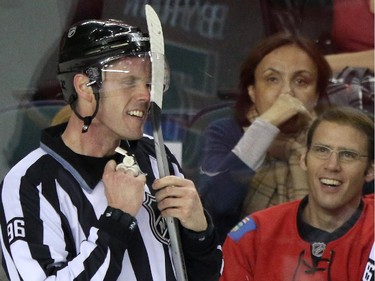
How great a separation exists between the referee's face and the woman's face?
703mm

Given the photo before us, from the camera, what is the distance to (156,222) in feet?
7.29

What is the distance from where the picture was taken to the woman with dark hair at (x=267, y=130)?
2783 mm

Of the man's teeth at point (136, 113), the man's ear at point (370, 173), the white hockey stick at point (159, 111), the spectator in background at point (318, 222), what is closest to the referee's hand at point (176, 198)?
the white hockey stick at point (159, 111)

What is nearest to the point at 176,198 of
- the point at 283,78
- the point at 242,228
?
the point at 242,228

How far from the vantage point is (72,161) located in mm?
2123

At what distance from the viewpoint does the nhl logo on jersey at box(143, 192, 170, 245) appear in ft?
7.26

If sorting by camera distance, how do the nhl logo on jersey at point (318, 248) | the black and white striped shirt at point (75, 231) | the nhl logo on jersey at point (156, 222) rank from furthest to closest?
the nhl logo on jersey at point (318, 248) → the nhl logo on jersey at point (156, 222) → the black and white striped shirt at point (75, 231)

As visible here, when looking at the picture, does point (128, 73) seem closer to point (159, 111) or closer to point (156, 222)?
point (159, 111)

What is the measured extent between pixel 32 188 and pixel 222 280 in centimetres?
Result: 83

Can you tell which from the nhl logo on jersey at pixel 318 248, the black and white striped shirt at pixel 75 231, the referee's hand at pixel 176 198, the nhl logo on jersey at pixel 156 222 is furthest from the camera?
the nhl logo on jersey at pixel 318 248

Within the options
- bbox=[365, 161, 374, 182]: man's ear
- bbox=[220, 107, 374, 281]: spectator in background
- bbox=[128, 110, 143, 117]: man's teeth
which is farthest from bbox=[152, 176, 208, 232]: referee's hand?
bbox=[365, 161, 374, 182]: man's ear

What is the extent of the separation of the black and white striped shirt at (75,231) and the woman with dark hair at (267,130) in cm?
55

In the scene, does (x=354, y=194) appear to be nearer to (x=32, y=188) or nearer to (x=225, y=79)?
(x=225, y=79)

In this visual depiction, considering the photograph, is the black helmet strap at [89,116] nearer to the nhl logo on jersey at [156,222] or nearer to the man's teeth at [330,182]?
the nhl logo on jersey at [156,222]
